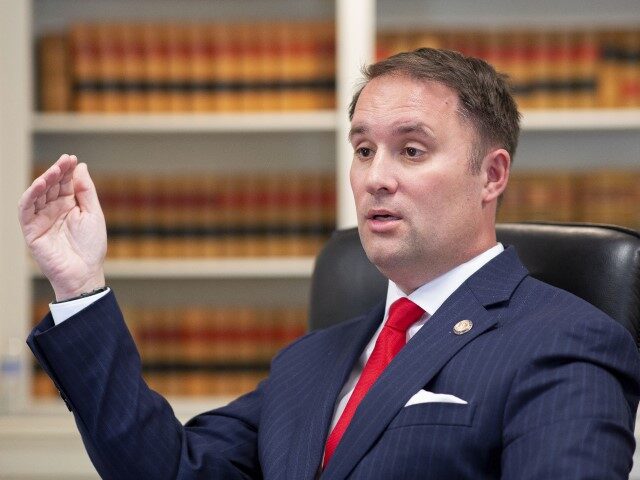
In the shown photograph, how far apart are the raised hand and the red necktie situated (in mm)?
423

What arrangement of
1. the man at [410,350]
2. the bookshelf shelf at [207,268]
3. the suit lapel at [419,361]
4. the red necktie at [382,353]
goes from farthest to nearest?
the bookshelf shelf at [207,268] → the red necktie at [382,353] → the suit lapel at [419,361] → the man at [410,350]

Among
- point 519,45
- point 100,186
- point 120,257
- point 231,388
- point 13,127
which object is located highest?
point 519,45

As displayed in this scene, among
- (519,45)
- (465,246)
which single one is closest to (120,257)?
(519,45)

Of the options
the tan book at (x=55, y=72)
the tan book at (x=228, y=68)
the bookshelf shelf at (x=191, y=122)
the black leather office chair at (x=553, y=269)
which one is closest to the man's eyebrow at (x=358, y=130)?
the black leather office chair at (x=553, y=269)

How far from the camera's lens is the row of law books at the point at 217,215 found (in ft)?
10.6

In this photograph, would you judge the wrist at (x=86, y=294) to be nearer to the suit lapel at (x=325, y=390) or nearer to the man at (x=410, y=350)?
the man at (x=410, y=350)

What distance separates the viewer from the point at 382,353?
1535mm

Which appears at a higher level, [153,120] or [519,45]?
[519,45]

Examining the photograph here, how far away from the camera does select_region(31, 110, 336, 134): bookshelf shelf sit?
313cm

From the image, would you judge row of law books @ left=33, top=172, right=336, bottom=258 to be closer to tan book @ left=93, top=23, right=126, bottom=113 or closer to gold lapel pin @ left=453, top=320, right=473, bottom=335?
tan book @ left=93, top=23, right=126, bottom=113

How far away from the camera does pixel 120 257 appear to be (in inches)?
126

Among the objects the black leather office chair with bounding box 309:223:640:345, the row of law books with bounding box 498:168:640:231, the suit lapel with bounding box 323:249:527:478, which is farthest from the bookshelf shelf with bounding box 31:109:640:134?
the suit lapel with bounding box 323:249:527:478

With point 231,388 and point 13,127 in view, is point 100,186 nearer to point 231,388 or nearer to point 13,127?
point 13,127

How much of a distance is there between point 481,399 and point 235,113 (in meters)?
2.04
